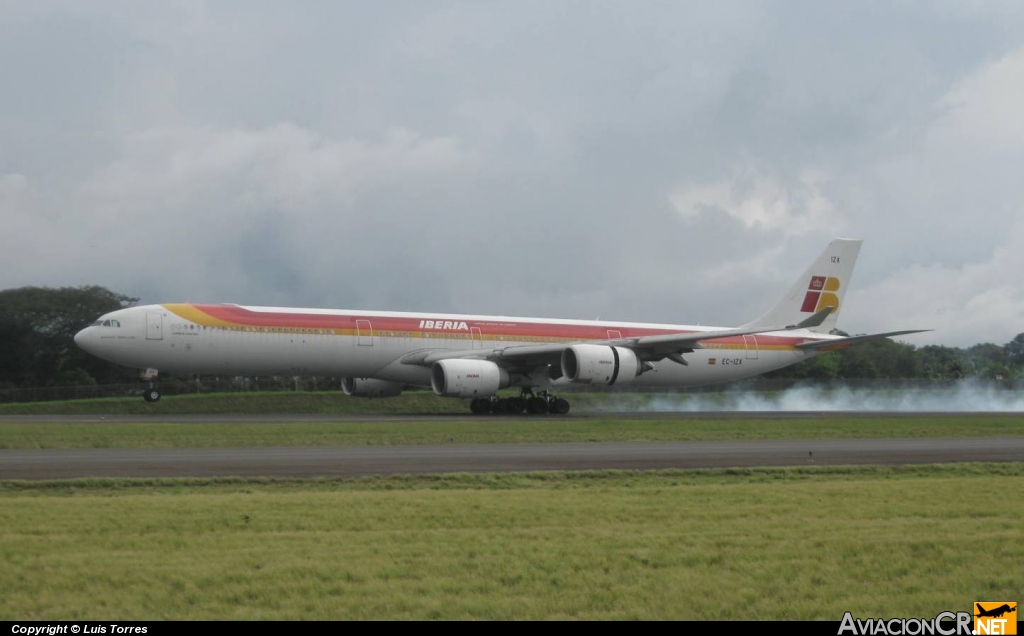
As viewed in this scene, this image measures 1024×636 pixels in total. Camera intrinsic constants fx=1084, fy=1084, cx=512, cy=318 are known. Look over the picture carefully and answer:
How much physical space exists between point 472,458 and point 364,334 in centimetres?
1855

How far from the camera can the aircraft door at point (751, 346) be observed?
4588 centimetres

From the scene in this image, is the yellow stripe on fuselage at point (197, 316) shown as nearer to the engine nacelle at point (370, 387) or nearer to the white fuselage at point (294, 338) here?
the white fuselage at point (294, 338)

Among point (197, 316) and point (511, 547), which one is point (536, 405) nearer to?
point (197, 316)

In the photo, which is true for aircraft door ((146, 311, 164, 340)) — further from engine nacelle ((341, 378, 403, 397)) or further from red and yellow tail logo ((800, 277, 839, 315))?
red and yellow tail logo ((800, 277, 839, 315))

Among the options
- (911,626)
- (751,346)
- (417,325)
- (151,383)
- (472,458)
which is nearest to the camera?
(911,626)

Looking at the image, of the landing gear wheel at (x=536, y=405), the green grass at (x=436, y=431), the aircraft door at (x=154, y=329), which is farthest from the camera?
the landing gear wheel at (x=536, y=405)

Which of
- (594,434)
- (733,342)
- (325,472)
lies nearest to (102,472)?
(325,472)

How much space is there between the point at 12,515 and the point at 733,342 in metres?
36.9

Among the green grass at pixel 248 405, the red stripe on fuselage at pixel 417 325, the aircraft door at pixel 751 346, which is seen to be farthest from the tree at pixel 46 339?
the aircraft door at pixel 751 346

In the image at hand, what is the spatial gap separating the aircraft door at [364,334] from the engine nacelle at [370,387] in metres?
4.25

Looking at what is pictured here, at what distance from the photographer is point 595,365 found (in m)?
37.3

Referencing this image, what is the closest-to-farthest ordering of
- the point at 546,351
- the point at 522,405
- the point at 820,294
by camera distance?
the point at 546,351, the point at 522,405, the point at 820,294

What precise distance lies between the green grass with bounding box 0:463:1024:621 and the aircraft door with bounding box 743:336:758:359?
30935mm

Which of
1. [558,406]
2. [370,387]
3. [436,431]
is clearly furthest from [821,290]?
[436,431]
